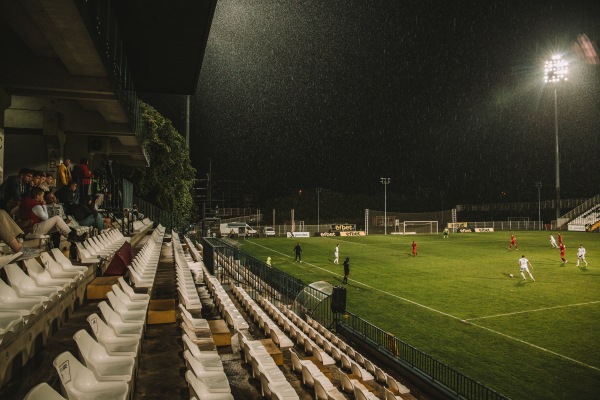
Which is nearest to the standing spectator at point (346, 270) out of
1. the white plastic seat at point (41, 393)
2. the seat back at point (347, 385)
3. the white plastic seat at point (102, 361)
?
the seat back at point (347, 385)

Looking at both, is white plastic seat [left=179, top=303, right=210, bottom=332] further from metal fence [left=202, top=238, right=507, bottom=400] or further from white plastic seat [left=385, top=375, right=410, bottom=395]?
metal fence [left=202, top=238, right=507, bottom=400]

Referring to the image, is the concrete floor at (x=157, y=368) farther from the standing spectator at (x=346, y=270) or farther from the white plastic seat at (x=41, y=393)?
the standing spectator at (x=346, y=270)

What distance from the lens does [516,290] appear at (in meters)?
20.9

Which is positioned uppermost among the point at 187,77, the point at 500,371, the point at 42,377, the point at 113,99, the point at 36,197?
the point at 187,77

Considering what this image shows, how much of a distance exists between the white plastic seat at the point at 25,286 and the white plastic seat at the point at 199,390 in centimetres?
180

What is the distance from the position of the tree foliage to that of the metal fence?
17147 millimetres

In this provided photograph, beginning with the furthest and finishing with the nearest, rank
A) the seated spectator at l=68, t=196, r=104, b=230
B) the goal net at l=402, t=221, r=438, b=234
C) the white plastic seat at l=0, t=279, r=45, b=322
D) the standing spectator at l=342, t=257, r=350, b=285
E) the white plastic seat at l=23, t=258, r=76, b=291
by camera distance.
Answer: the goal net at l=402, t=221, r=438, b=234 → the standing spectator at l=342, t=257, r=350, b=285 → the seated spectator at l=68, t=196, r=104, b=230 → the white plastic seat at l=23, t=258, r=76, b=291 → the white plastic seat at l=0, t=279, r=45, b=322

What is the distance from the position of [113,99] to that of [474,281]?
64.8 ft

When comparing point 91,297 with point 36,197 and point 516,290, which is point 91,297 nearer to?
point 36,197

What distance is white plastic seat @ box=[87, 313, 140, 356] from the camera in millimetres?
4230

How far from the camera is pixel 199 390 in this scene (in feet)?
12.9

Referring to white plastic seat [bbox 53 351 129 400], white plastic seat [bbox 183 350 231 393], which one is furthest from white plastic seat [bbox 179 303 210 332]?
white plastic seat [bbox 53 351 129 400]

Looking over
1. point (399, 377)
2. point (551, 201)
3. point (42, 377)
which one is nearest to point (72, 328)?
point (42, 377)

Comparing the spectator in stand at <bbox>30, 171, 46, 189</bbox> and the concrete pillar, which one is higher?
the concrete pillar
